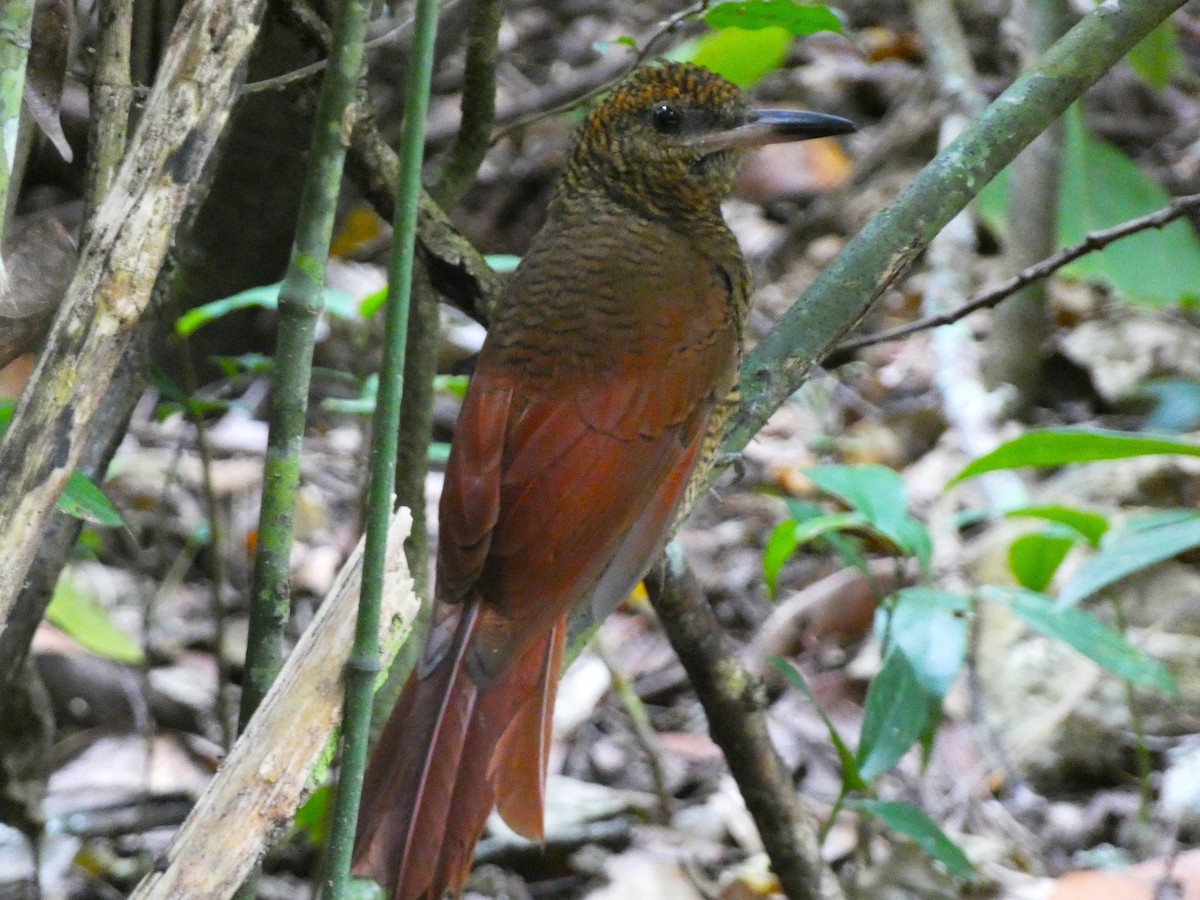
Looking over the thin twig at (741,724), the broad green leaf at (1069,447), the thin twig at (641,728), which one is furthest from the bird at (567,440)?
the thin twig at (641,728)

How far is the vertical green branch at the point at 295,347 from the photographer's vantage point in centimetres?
125

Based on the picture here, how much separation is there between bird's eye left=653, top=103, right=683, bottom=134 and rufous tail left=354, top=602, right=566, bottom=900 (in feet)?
3.65

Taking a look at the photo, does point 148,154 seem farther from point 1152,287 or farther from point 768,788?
point 1152,287

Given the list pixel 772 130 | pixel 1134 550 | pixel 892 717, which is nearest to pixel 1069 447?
pixel 1134 550

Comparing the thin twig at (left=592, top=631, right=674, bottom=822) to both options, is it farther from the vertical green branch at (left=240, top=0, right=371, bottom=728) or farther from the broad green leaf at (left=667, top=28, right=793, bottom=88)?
the vertical green branch at (left=240, top=0, right=371, bottom=728)

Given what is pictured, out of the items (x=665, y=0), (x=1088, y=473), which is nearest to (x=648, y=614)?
(x=1088, y=473)

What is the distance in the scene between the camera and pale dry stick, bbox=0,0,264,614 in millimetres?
1173

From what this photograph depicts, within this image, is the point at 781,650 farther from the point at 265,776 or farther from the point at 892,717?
the point at 265,776

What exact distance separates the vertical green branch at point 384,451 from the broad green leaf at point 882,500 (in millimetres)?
1195

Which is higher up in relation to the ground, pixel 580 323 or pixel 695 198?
pixel 695 198

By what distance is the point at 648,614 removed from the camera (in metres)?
3.89

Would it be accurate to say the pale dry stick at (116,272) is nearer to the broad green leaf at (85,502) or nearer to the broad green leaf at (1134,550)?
the broad green leaf at (85,502)

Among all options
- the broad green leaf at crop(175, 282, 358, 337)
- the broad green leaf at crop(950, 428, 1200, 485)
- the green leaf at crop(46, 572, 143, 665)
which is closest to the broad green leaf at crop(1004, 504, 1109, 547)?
the broad green leaf at crop(950, 428, 1200, 485)

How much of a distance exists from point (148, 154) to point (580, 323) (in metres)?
1.09
